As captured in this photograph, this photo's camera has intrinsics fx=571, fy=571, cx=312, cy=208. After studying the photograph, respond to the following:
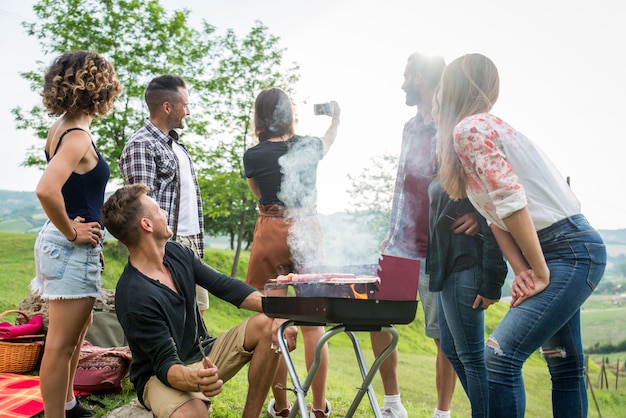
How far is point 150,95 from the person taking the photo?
3396 mm

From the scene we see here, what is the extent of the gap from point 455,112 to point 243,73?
1171 cm

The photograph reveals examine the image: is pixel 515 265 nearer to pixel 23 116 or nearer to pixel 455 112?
pixel 455 112

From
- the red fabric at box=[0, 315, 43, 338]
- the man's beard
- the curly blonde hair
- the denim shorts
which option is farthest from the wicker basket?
the man's beard

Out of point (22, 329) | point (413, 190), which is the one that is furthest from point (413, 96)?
point (22, 329)

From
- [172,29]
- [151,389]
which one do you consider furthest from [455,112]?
[172,29]

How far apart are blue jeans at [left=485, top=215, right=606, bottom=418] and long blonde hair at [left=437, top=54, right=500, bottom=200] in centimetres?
39

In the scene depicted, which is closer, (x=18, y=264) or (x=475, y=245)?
(x=475, y=245)

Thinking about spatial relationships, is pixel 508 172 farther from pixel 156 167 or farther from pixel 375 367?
pixel 156 167

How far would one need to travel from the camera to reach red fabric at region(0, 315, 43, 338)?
4.28m

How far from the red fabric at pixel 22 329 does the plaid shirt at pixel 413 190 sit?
2.93 metres

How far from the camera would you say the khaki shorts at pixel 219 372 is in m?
2.23

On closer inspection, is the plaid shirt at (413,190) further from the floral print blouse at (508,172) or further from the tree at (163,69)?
the tree at (163,69)

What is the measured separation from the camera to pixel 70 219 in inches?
103

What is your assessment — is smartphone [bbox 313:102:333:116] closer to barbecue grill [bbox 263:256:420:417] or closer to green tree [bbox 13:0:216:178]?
barbecue grill [bbox 263:256:420:417]
